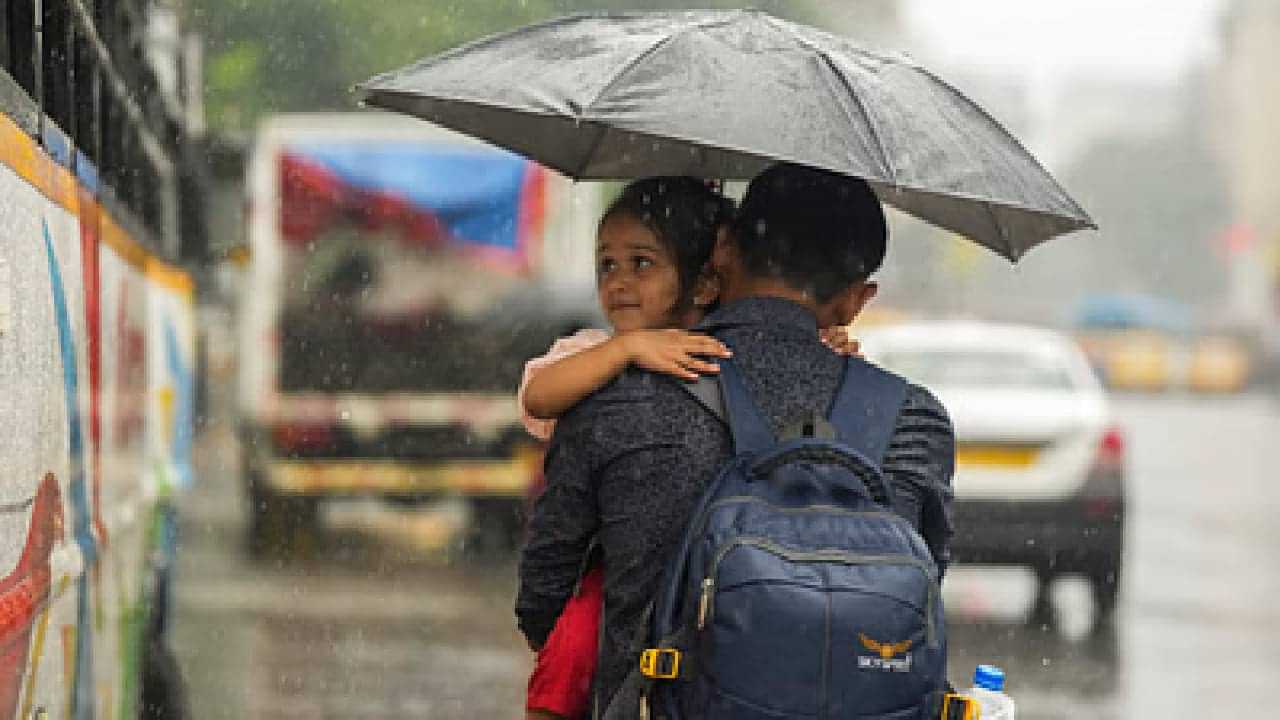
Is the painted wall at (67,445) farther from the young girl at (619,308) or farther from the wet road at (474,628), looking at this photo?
the wet road at (474,628)

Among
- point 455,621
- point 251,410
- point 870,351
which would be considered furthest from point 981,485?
point 251,410

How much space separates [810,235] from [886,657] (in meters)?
0.67

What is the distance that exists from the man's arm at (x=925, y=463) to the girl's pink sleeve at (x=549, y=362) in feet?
1.69

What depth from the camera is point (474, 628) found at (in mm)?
11211

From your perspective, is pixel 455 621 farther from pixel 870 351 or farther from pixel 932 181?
pixel 932 181

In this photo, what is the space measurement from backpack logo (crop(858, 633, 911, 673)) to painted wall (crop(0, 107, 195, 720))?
1.44 metres

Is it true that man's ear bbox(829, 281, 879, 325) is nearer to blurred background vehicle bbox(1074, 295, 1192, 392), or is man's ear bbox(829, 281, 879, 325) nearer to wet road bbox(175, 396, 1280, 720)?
wet road bbox(175, 396, 1280, 720)

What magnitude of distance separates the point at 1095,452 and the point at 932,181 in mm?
8305

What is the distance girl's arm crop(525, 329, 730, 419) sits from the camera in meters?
2.97

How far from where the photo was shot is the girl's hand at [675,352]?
297 cm

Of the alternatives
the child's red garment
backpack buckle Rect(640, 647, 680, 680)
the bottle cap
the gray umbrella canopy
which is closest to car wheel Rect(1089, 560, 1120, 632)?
the gray umbrella canopy

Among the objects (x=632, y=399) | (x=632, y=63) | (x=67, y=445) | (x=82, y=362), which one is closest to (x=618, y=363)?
(x=632, y=399)

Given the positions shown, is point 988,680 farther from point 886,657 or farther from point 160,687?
point 160,687

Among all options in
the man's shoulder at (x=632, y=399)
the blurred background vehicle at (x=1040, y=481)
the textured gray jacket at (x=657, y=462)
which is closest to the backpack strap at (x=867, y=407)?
the textured gray jacket at (x=657, y=462)
